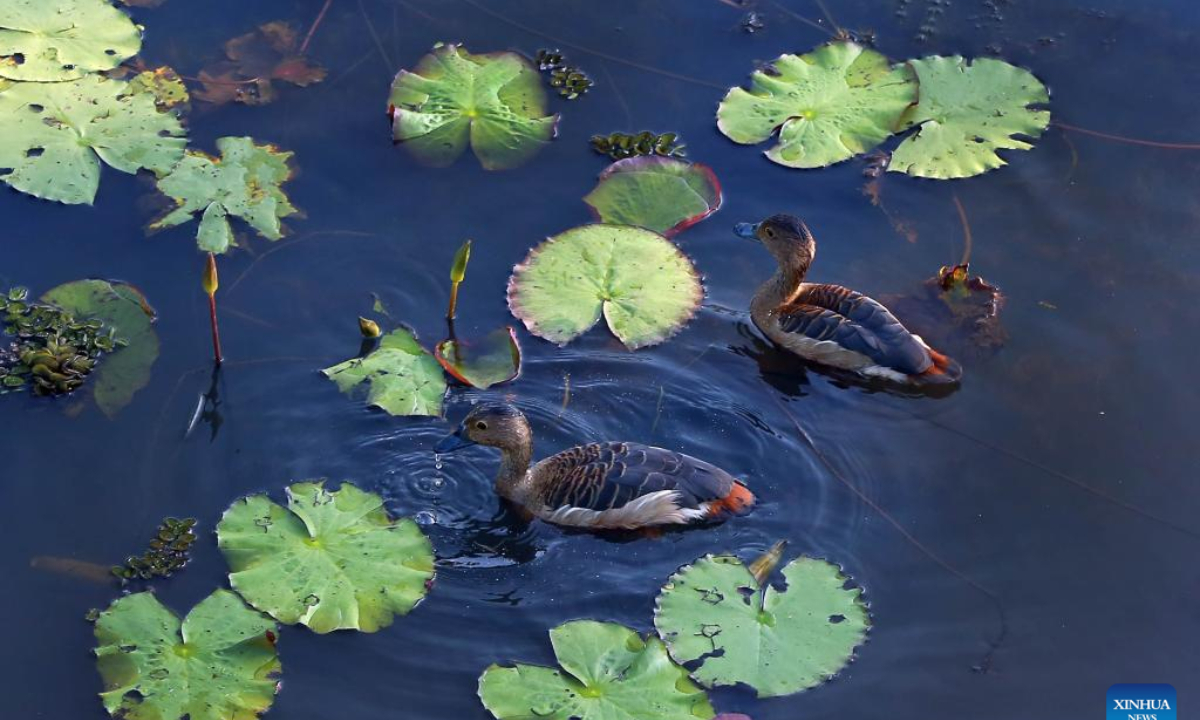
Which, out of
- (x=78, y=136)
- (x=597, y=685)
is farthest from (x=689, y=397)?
(x=78, y=136)

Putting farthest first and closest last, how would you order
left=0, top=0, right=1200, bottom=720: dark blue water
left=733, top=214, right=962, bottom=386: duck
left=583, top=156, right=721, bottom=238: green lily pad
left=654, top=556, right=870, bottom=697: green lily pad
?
left=583, top=156, right=721, bottom=238: green lily pad
left=733, top=214, right=962, bottom=386: duck
left=0, top=0, right=1200, bottom=720: dark blue water
left=654, top=556, right=870, bottom=697: green lily pad

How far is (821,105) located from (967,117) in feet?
3.55

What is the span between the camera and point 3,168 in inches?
387

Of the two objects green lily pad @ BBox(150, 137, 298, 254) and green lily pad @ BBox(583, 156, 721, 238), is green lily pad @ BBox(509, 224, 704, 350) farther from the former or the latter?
green lily pad @ BBox(150, 137, 298, 254)

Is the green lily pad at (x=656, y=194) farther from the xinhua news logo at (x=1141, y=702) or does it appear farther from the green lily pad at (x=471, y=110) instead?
the xinhua news logo at (x=1141, y=702)

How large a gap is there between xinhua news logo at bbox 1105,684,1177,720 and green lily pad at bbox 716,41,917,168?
4.36m

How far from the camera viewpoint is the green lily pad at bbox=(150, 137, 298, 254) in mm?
Result: 9578

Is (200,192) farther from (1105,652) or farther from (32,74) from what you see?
(1105,652)

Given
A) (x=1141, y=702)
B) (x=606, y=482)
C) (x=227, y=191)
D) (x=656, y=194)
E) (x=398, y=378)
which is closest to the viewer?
(x=1141, y=702)

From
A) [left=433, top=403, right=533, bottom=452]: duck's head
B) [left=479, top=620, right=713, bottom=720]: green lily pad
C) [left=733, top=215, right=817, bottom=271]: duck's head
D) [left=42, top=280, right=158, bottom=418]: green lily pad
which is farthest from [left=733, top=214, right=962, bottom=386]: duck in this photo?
[left=42, top=280, right=158, bottom=418]: green lily pad

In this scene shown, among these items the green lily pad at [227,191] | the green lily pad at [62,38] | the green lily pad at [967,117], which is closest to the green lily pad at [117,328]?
the green lily pad at [227,191]

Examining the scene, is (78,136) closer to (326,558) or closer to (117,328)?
(117,328)

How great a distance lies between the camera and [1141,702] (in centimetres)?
739

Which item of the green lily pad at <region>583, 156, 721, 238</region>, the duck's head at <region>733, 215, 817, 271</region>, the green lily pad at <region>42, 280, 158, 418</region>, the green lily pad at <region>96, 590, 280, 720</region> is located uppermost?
the duck's head at <region>733, 215, 817, 271</region>
